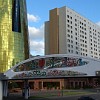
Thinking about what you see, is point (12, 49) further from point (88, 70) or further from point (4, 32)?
point (88, 70)

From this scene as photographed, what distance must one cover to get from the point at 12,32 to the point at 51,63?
401ft

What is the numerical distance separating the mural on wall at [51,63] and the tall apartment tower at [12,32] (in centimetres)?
10926

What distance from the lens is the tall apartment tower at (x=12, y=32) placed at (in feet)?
564

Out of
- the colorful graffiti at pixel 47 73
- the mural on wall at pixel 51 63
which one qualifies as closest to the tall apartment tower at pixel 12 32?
the mural on wall at pixel 51 63

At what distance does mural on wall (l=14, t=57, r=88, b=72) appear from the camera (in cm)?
5312

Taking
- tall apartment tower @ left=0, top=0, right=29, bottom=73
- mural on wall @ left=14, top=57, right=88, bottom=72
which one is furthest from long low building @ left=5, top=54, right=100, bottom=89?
tall apartment tower @ left=0, top=0, right=29, bottom=73

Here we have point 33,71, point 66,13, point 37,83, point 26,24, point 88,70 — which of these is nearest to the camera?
point 88,70

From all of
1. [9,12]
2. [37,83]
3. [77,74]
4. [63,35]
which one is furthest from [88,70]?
[63,35]

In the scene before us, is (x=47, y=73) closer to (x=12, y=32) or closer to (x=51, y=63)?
(x=51, y=63)

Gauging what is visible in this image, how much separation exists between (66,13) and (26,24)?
29.3 m

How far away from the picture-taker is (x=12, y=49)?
17538 cm

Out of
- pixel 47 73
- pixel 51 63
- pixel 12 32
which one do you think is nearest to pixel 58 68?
pixel 51 63

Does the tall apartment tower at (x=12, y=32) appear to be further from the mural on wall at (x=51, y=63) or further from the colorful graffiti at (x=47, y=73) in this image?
the colorful graffiti at (x=47, y=73)

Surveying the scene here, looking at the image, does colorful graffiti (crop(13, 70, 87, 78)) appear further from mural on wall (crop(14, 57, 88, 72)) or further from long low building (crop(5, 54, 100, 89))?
mural on wall (crop(14, 57, 88, 72))
